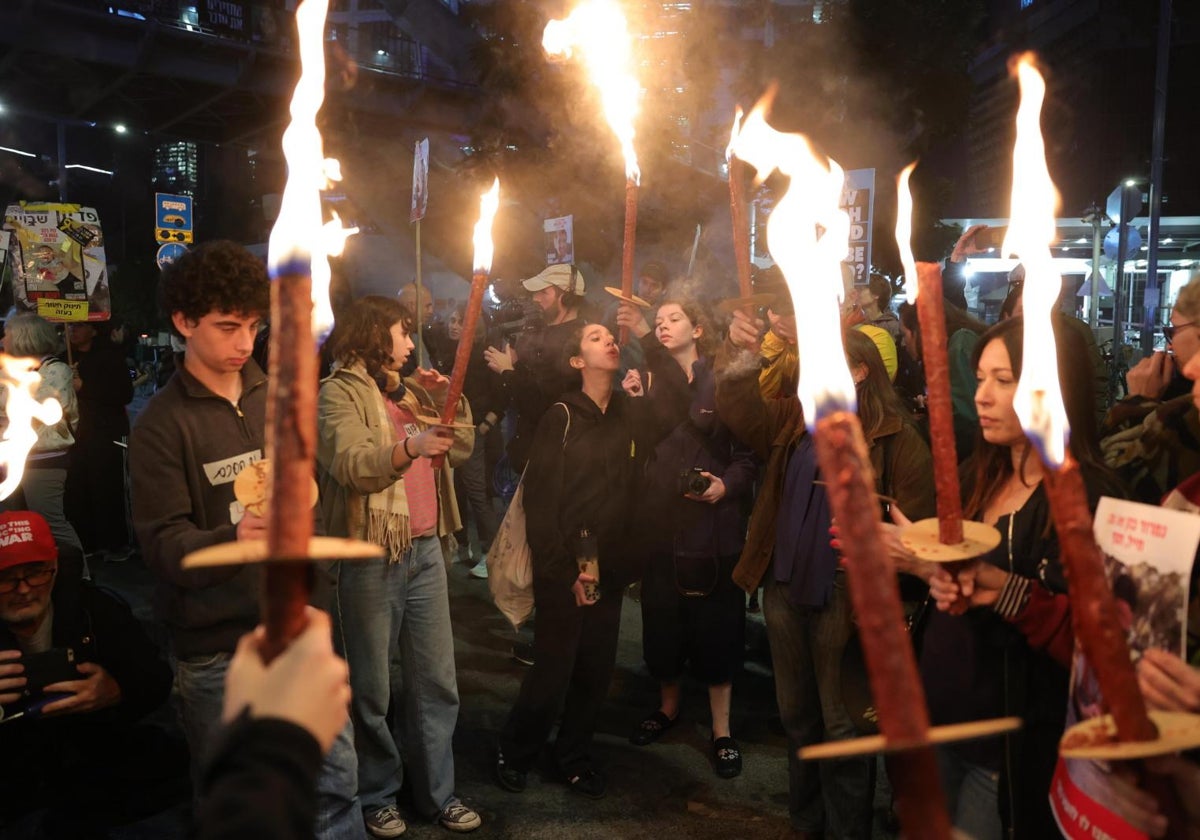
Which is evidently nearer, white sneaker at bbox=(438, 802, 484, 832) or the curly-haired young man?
the curly-haired young man

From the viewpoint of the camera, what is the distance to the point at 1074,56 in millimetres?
29797

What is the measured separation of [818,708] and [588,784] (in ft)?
4.54

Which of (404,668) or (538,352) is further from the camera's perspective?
(538,352)

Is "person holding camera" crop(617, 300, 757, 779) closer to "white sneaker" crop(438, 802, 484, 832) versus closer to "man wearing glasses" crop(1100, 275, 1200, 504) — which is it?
"white sneaker" crop(438, 802, 484, 832)

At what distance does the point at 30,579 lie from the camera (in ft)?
11.0

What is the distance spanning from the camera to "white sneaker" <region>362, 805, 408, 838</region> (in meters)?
4.15

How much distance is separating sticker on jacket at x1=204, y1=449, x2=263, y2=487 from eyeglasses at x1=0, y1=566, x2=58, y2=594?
3.10 ft

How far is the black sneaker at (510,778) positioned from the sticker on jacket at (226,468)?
2.40 metres

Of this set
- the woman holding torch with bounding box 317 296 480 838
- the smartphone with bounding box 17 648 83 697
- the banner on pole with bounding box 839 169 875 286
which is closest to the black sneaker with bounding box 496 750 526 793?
the woman holding torch with bounding box 317 296 480 838

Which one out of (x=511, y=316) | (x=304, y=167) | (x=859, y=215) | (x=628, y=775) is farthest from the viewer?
(x=511, y=316)

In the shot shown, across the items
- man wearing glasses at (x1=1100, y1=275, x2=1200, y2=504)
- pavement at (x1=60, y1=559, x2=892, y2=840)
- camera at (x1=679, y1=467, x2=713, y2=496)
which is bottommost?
pavement at (x1=60, y1=559, x2=892, y2=840)

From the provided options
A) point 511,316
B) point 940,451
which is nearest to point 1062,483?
point 940,451

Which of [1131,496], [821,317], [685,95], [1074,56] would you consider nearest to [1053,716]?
[1131,496]

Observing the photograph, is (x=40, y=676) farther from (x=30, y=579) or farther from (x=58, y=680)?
(x=30, y=579)
